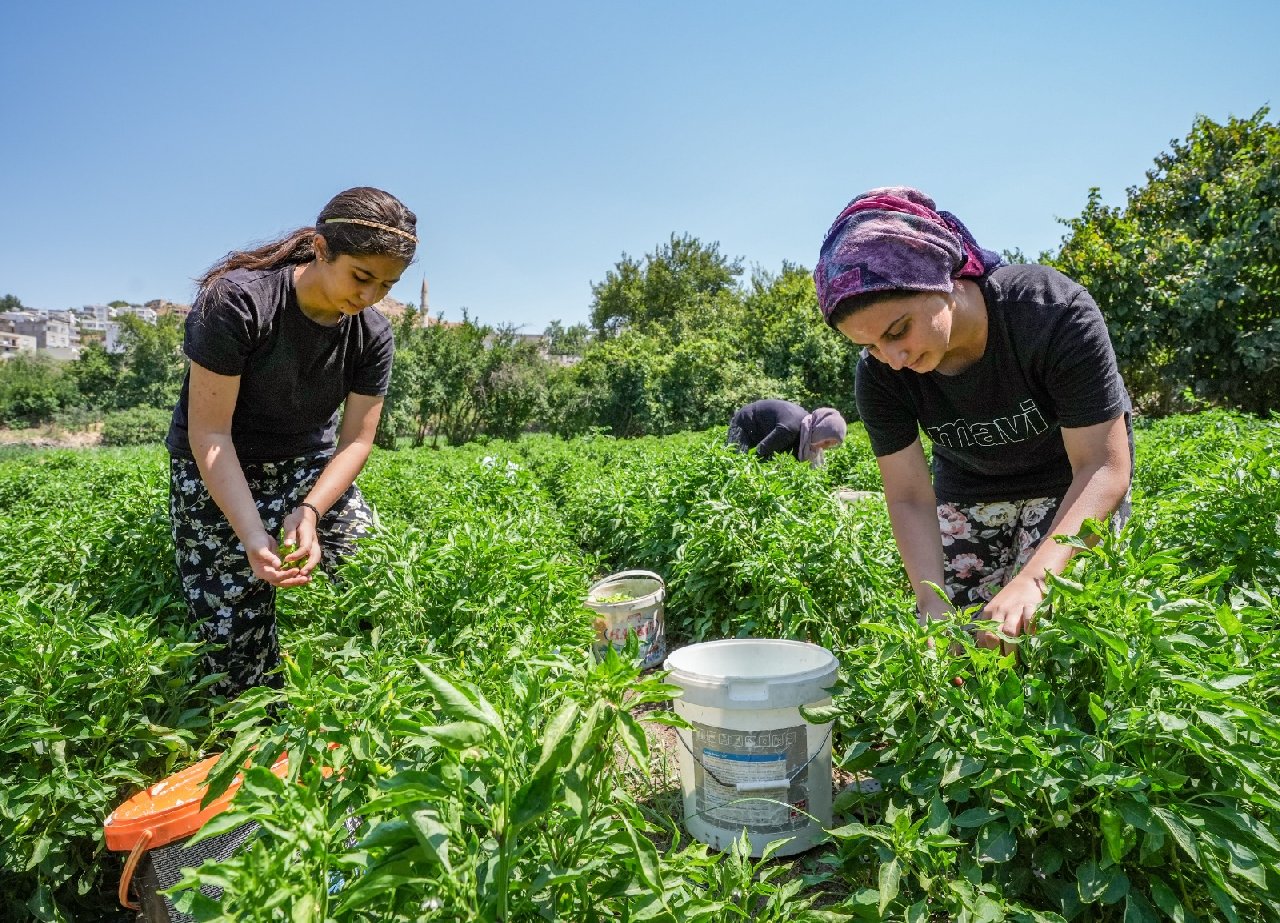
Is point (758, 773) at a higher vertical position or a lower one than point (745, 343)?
lower

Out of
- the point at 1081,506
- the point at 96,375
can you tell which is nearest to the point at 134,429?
the point at 96,375

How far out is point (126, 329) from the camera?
44.4 metres

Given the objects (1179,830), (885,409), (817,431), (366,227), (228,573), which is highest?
(366,227)

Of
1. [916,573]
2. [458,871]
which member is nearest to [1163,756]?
[916,573]

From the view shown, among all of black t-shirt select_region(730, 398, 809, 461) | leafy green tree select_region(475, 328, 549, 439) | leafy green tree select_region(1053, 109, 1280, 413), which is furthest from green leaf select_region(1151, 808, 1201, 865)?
leafy green tree select_region(475, 328, 549, 439)

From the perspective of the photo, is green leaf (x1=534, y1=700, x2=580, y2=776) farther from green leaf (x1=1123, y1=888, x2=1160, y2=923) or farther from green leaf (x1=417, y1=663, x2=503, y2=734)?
green leaf (x1=1123, y1=888, x2=1160, y2=923)

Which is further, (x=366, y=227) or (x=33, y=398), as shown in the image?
(x=33, y=398)

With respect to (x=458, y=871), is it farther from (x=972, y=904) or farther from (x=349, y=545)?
(x=349, y=545)

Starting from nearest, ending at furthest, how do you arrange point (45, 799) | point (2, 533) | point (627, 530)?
point (45, 799) → point (2, 533) → point (627, 530)

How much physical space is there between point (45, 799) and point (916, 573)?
7.67ft

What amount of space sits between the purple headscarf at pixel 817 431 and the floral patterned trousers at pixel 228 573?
12.6 ft

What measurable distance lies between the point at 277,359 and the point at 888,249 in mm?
1819

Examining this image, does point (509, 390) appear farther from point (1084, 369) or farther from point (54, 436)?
point (54, 436)

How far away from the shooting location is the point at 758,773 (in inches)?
79.1
